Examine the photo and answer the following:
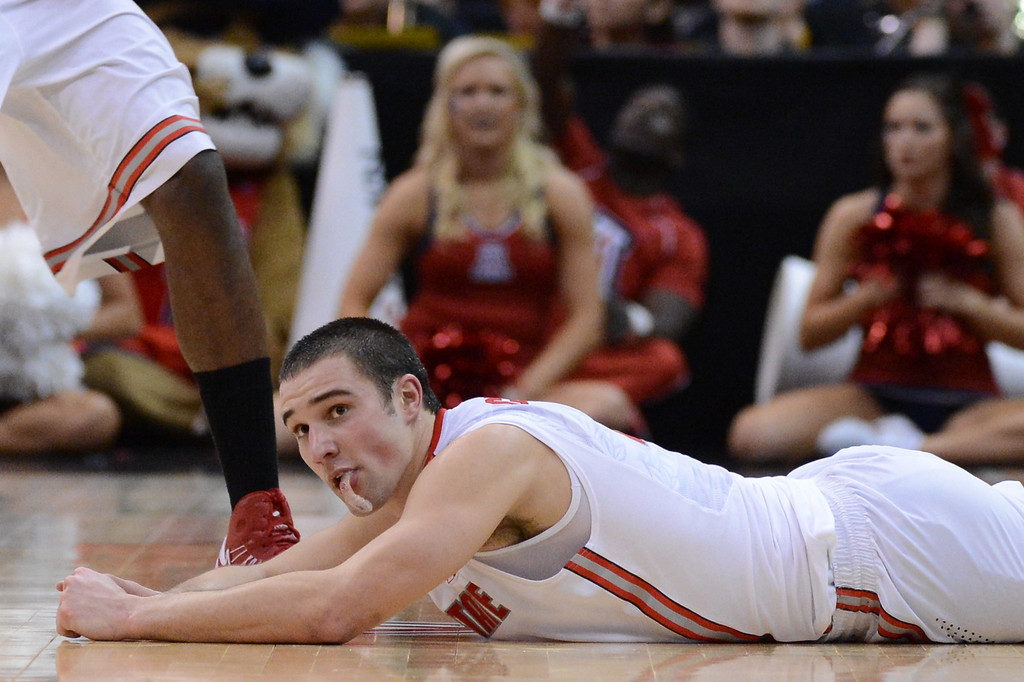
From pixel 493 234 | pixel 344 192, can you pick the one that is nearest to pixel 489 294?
pixel 493 234

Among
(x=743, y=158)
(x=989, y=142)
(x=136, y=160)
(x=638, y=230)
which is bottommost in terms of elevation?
(x=638, y=230)

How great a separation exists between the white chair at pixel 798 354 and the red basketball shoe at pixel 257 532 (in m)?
3.51

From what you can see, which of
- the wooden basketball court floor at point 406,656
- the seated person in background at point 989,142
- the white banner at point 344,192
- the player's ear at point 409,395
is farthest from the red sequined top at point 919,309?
the player's ear at point 409,395

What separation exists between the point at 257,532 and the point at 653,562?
0.77m

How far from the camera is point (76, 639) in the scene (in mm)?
2301

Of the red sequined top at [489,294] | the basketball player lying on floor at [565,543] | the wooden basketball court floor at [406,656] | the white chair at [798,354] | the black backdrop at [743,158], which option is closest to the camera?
the wooden basketball court floor at [406,656]

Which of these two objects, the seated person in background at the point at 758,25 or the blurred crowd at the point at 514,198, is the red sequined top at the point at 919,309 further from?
the seated person in background at the point at 758,25

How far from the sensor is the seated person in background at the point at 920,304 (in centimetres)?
523

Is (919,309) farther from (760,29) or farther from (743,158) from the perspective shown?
(760,29)

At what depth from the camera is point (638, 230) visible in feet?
19.1

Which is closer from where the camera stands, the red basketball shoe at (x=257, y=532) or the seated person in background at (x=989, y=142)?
the red basketball shoe at (x=257, y=532)

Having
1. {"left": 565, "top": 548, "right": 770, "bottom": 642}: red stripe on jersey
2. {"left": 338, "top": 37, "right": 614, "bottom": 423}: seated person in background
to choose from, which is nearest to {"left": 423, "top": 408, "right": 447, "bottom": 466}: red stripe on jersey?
{"left": 565, "top": 548, "right": 770, "bottom": 642}: red stripe on jersey

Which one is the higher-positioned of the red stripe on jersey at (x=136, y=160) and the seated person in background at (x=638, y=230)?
the red stripe on jersey at (x=136, y=160)

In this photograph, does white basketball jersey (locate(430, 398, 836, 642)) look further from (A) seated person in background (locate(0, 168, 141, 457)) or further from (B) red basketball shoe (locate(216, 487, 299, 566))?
(A) seated person in background (locate(0, 168, 141, 457))
